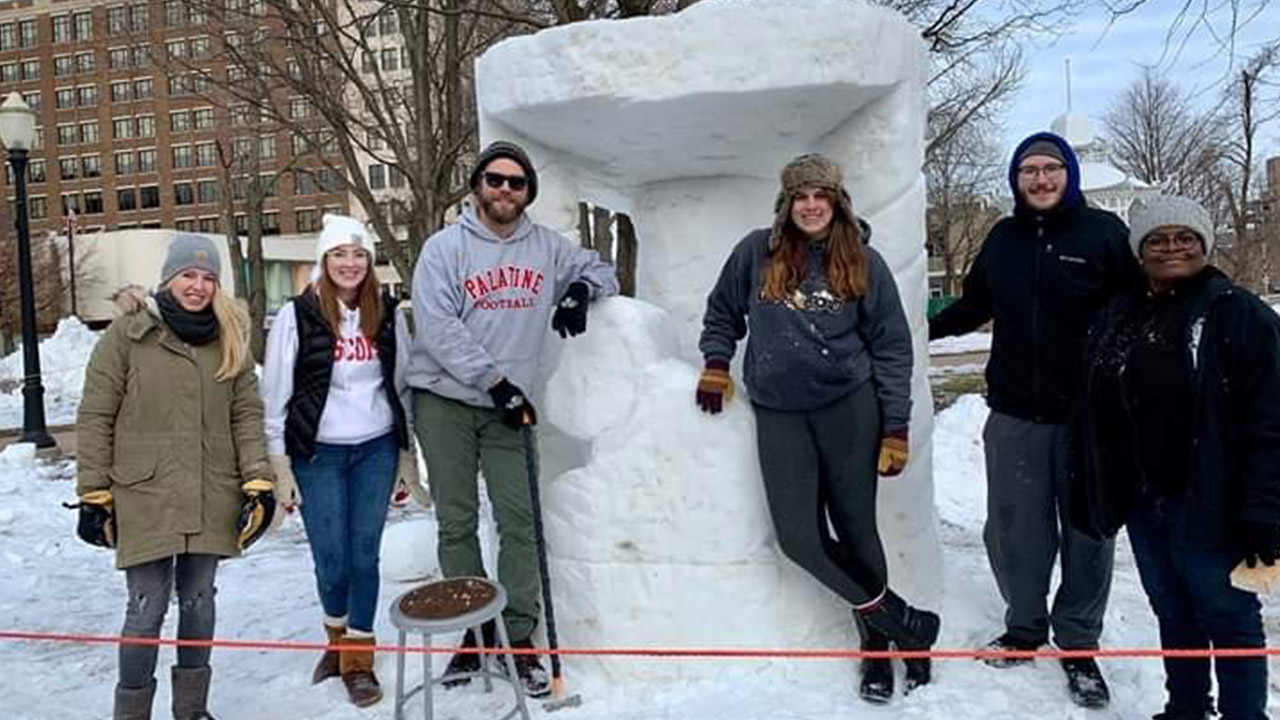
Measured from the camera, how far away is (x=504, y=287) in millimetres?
3617

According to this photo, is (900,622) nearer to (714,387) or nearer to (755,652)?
(755,652)

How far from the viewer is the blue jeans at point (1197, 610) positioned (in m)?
2.96

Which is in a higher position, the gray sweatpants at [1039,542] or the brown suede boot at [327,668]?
the gray sweatpants at [1039,542]

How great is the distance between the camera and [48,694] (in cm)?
405

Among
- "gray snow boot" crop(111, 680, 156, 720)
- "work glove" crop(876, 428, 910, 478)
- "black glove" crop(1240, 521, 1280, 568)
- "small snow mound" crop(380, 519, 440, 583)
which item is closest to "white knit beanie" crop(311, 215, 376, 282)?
"gray snow boot" crop(111, 680, 156, 720)

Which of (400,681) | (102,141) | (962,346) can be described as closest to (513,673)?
(400,681)

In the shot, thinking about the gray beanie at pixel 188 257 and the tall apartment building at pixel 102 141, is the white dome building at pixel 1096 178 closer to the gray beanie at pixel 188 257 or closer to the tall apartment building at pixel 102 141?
the gray beanie at pixel 188 257

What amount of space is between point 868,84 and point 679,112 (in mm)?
674

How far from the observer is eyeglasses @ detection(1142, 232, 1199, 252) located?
3016mm

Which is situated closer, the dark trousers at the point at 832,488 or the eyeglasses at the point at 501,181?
the dark trousers at the point at 832,488

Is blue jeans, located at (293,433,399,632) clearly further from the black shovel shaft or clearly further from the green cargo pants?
the black shovel shaft

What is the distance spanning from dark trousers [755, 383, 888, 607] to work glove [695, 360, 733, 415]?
0.17 metres

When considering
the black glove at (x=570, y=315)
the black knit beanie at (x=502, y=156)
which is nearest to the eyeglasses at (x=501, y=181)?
the black knit beanie at (x=502, y=156)

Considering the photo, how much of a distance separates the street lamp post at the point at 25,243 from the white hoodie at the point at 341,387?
833cm
